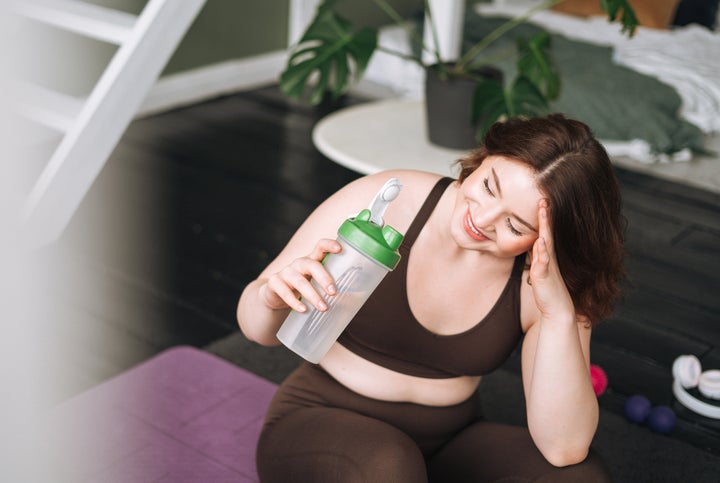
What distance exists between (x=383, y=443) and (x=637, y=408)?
2.53 feet

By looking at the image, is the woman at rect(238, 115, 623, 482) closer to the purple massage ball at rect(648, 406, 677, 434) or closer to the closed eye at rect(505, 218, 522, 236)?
the closed eye at rect(505, 218, 522, 236)

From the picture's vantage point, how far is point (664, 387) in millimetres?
1868

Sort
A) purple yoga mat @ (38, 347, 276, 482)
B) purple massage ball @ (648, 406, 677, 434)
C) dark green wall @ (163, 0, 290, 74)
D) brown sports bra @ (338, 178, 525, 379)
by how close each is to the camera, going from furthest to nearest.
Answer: dark green wall @ (163, 0, 290, 74), purple massage ball @ (648, 406, 677, 434), purple yoga mat @ (38, 347, 276, 482), brown sports bra @ (338, 178, 525, 379)

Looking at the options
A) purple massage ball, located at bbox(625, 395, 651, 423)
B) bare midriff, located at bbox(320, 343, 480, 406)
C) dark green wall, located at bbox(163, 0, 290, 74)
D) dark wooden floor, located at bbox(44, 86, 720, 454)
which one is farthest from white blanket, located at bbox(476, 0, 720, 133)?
bare midriff, located at bbox(320, 343, 480, 406)

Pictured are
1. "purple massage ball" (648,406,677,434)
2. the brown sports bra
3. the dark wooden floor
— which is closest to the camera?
the brown sports bra

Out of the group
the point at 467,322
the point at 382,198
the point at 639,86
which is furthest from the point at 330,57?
the point at 639,86

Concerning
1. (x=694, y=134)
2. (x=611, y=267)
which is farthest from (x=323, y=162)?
(x=611, y=267)

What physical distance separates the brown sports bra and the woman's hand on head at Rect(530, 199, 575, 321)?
128 mm

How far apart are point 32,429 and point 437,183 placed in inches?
40.4

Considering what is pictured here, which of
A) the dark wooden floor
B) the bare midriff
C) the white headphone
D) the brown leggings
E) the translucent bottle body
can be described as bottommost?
the dark wooden floor

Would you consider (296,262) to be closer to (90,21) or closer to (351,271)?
(351,271)

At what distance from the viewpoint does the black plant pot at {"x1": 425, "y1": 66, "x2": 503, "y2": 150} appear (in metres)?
2.09

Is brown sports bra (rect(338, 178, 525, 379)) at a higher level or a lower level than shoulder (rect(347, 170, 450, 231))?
lower

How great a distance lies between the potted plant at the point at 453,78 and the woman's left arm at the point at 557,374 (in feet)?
2.98
